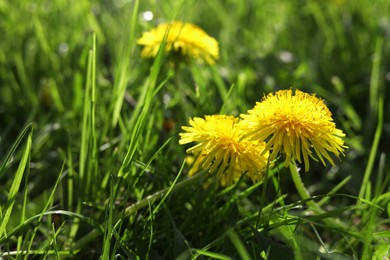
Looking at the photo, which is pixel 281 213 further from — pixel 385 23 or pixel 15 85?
pixel 385 23

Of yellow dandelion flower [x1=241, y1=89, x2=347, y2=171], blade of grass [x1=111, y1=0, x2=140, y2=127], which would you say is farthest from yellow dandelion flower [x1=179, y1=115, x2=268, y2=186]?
blade of grass [x1=111, y1=0, x2=140, y2=127]

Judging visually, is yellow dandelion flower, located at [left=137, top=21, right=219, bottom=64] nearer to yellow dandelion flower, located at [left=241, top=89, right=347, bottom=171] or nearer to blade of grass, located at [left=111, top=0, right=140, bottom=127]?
blade of grass, located at [left=111, top=0, right=140, bottom=127]

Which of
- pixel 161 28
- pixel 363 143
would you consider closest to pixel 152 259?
pixel 161 28

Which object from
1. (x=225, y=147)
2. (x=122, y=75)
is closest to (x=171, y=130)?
(x=122, y=75)

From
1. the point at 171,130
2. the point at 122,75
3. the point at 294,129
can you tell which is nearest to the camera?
the point at 294,129

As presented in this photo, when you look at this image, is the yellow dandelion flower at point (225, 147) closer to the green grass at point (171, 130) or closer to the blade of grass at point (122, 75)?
the green grass at point (171, 130)

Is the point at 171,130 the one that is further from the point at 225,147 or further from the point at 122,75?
the point at 225,147

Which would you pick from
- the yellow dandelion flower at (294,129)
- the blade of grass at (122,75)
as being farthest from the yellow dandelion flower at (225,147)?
the blade of grass at (122,75)
